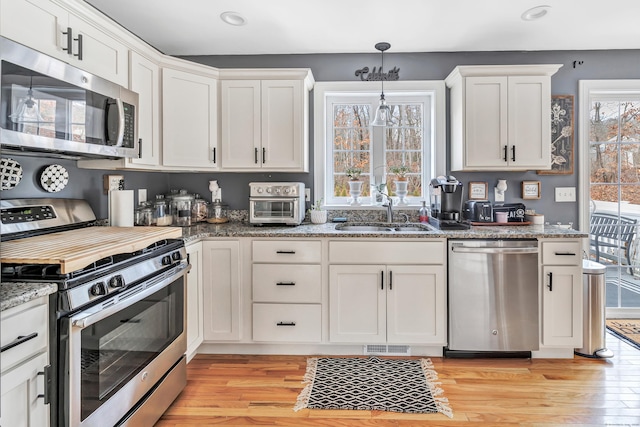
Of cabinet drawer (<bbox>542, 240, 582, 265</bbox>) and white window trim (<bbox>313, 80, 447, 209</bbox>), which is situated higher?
white window trim (<bbox>313, 80, 447, 209</bbox>)

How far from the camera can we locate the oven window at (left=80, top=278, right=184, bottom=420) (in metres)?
1.48

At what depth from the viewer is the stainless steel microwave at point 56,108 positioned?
58.5 inches

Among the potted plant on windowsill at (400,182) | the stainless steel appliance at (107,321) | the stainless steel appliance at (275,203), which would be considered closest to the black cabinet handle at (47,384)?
the stainless steel appliance at (107,321)

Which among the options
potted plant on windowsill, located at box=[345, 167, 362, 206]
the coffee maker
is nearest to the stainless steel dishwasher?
the coffee maker

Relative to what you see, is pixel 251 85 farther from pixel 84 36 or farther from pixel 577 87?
pixel 577 87

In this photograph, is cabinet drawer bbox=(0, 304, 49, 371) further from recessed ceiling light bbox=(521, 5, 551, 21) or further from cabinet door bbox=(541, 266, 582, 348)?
recessed ceiling light bbox=(521, 5, 551, 21)

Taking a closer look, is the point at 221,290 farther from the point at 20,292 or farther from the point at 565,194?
the point at 565,194

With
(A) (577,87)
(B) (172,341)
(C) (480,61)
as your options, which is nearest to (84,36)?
(B) (172,341)

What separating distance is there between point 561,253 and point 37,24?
3.26m

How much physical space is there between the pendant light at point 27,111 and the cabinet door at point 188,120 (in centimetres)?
123

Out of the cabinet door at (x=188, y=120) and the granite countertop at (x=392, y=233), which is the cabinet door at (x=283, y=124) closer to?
the cabinet door at (x=188, y=120)

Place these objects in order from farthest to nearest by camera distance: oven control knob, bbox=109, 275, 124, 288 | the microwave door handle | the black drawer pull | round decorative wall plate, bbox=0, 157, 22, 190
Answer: the microwave door handle, round decorative wall plate, bbox=0, 157, 22, 190, oven control knob, bbox=109, 275, 124, 288, the black drawer pull

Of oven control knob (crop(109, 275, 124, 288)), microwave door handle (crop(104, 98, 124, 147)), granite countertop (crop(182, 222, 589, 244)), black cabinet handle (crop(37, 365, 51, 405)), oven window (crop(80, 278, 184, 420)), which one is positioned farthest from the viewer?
granite countertop (crop(182, 222, 589, 244))

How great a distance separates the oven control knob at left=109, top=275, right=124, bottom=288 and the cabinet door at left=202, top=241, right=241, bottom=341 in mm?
1128
